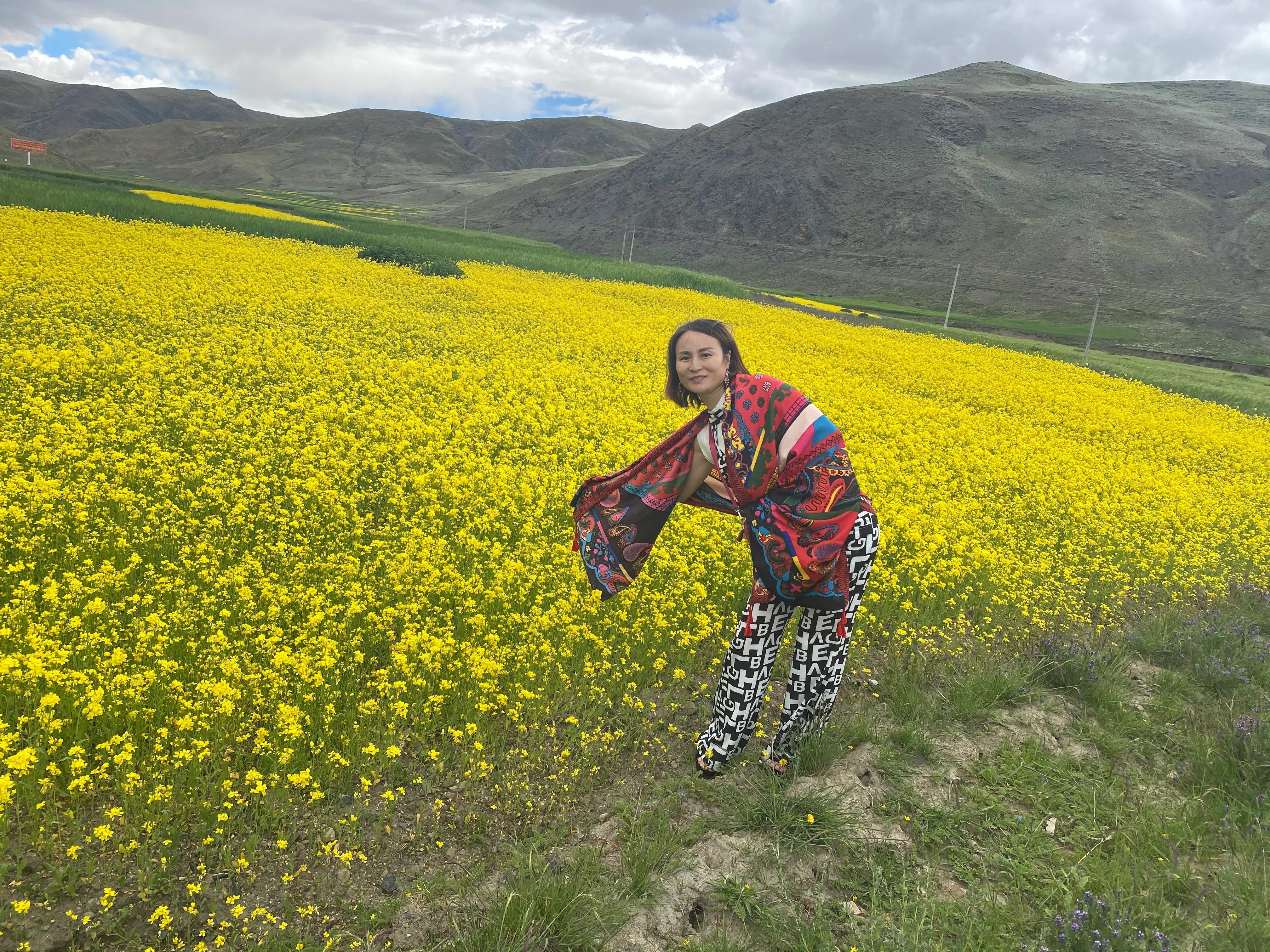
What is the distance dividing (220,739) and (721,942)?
2382 millimetres

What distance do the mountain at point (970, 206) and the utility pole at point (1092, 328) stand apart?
124 cm

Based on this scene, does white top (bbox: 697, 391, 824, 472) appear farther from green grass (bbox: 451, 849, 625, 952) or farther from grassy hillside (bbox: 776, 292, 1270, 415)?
grassy hillside (bbox: 776, 292, 1270, 415)

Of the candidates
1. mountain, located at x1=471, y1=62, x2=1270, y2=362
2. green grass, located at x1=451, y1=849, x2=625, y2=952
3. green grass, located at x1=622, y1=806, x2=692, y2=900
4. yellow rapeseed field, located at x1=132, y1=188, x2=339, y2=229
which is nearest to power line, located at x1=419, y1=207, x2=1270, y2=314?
mountain, located at x1=471, y1=62, x2=1270, y2=362

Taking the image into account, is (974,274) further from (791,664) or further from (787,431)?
(787,431)

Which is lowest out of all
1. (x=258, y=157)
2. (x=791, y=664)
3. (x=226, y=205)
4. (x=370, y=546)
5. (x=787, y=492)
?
(x=370, y=546)

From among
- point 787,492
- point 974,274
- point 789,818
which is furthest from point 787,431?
point 974,274

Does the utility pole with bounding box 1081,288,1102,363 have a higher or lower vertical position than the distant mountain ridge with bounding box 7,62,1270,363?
lower

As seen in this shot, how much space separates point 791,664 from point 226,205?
44.3 m

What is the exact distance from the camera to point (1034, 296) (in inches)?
2334

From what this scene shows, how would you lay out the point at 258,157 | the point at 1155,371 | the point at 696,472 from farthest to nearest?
the point at 258,157 < the point at 1155,371 < the point at 696,472

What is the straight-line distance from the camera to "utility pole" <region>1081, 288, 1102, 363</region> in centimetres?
2872

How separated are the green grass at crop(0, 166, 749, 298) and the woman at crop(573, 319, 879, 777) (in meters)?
21.8

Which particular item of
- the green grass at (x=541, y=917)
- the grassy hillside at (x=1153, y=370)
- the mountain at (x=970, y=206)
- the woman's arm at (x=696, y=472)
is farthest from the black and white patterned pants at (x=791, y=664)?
the mountain at (x=970, y=206)

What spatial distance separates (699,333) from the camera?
3.35 meters
